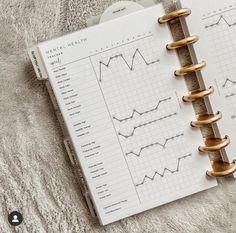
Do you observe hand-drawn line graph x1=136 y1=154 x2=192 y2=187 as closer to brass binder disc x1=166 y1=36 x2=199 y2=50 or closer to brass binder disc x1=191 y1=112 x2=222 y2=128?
brass binder disc x1=191 y1=112 x2=222 y2=128

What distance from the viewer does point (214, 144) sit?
2.47 ft

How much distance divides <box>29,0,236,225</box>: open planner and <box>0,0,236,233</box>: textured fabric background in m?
0.02

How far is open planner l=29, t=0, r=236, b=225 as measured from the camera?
73cm

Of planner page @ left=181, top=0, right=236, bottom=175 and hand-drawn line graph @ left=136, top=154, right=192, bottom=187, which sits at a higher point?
planner page @ left=181, top=0, right=236, bottom=175

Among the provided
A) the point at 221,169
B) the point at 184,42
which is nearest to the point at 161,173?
the point at 221,169

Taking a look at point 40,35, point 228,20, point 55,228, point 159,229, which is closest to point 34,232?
point 55,228

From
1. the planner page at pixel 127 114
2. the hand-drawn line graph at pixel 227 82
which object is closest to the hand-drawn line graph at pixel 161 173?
the planner page at pixel 127 114

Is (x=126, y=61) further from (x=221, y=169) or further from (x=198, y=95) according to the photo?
(x=221, y=169)

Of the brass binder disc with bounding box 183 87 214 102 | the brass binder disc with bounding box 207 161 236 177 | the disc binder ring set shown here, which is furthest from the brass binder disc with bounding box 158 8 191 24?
the brass binder disc with bounding box 207 161 236 177

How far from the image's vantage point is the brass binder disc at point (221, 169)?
29.5 inches

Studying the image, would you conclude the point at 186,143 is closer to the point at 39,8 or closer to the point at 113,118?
the point at 113,118

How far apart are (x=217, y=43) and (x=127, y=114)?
0.17 meters

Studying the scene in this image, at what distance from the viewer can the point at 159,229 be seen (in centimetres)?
78

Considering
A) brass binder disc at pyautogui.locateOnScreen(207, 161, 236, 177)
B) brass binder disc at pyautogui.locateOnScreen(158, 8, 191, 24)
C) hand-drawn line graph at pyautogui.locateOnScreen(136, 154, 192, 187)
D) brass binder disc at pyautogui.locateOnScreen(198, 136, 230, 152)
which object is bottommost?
brass binder disc at pyautogui.locateOnScreen(207, 161, 236, 177)
